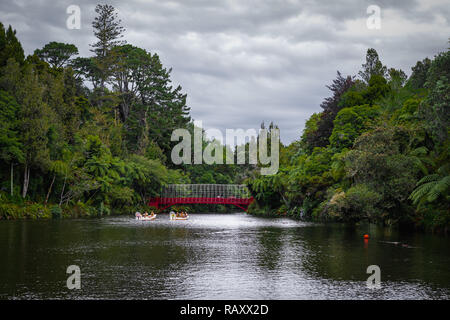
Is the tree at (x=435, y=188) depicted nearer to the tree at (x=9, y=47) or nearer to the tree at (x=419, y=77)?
the tree at (x=419, y=77)

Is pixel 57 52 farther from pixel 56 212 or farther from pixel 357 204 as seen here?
pixel 357 204

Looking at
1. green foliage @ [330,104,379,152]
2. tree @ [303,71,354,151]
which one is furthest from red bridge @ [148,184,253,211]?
green foliage @ [330,104,379,152]

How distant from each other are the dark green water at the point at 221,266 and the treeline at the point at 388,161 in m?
2.64

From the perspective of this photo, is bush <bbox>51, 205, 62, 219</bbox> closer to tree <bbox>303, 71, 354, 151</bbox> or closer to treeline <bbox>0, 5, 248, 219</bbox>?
treeline <bbox>0, 5, 248, 219</bbox>

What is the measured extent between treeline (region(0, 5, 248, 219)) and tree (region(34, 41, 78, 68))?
0.45ft

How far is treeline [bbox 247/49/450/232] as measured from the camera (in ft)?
71.9

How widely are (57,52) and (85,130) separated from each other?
2268cm

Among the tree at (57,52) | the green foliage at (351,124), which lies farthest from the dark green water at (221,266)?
the tree at (57,52)

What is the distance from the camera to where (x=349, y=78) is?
47.0 metres

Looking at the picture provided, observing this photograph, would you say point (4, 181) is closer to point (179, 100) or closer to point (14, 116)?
point (14, 116)

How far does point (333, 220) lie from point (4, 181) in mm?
25188

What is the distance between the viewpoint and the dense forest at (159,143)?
2531 centimetres

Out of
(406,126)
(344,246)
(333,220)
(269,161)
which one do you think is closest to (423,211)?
(406,126)

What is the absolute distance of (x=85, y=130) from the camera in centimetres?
4869
